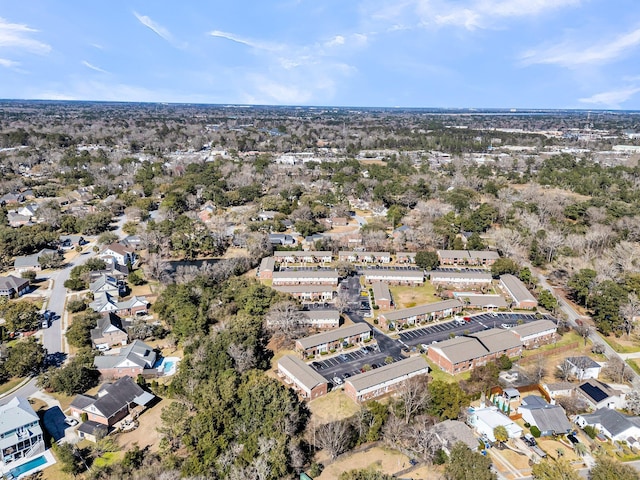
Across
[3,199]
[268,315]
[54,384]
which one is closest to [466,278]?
[268,315]

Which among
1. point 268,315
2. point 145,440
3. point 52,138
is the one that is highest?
point 52,138

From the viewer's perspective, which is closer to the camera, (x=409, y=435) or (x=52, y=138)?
(x=409, y=435)

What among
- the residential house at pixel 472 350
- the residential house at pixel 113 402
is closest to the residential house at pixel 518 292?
the residential house at pixel 472 350

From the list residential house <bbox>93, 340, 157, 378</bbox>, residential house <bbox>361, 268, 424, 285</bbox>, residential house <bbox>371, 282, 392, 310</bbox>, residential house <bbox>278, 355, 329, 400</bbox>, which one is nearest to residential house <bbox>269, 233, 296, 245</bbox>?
residential house <bbox>361, 268, 424, 285</bbox>

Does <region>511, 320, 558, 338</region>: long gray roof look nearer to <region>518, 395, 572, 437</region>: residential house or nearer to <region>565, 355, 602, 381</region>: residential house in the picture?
<region>565, 355, 602, 381</region>: residential house

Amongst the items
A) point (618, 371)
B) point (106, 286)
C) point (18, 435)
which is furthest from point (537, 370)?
point (106, 286)

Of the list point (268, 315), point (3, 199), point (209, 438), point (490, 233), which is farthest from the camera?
point (3, 199)

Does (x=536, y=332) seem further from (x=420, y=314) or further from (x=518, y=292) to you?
(x=420, y=314)

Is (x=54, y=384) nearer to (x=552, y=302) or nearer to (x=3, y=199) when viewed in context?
(x=552, y=302)
